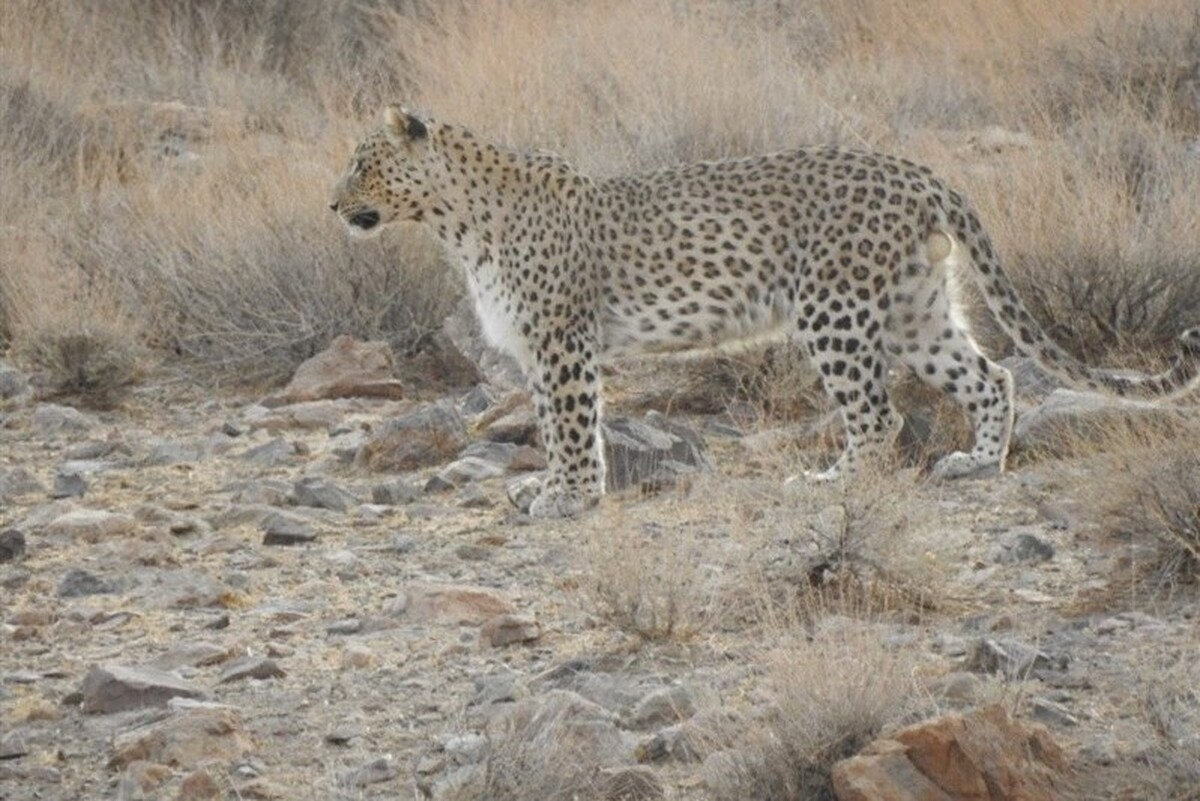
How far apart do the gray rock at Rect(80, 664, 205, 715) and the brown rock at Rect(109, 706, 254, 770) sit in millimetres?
346

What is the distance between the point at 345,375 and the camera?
1208cm

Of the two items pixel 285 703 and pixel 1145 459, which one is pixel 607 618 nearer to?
pixel 285 703

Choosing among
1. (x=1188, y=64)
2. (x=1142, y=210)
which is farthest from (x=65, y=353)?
(x=1188, y=64)

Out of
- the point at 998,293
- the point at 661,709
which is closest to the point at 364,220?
the point at 998,293

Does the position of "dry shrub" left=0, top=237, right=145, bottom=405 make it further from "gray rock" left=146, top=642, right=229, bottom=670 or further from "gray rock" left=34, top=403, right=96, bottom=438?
"gray rock" left=146, top=642, right=229, bottom=670

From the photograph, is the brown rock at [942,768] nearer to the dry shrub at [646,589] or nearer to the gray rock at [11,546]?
the dry shrub at [646,589]

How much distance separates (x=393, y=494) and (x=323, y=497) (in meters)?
0.27

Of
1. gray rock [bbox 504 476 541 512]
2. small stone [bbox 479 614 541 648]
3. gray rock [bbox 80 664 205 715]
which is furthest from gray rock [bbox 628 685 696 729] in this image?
gray rock [bbox 504 476 541 512]

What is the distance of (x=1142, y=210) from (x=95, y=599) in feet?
19.1

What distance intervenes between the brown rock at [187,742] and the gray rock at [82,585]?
1.85 metres

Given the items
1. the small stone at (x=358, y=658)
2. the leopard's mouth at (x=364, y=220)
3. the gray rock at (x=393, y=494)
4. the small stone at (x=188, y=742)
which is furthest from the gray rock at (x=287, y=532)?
the small stone at (x=188, y=742)

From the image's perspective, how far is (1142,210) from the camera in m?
12.1

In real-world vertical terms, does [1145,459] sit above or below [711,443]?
above

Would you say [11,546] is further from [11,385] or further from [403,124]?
[11,385]
